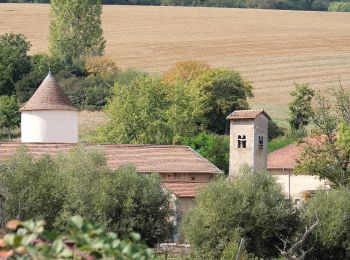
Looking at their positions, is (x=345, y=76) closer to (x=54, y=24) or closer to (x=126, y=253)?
(x=54, y=24)

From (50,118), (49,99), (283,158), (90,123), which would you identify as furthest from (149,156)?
(90,123)

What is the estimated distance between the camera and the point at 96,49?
118m

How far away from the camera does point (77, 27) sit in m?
119

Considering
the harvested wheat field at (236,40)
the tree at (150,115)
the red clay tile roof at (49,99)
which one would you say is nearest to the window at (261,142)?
the red clay tile roof at (49,99)

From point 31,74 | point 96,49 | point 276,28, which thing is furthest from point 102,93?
point 276,28

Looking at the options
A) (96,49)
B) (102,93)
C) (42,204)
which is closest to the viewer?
(42,204)

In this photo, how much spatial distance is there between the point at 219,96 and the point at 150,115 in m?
11.2

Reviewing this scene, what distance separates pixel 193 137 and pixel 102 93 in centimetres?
2190

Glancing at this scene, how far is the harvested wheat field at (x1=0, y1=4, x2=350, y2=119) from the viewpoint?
109625mm

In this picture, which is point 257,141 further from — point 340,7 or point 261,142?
point 340,7

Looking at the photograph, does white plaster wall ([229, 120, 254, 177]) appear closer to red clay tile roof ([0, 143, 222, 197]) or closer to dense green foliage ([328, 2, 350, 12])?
red clay tile roof ([0, 143, 222, 197])

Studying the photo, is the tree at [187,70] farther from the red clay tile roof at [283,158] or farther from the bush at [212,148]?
the red clay tile roof at [283,158]

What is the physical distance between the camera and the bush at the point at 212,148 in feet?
261

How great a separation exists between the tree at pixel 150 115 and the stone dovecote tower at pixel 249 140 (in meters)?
15.3
